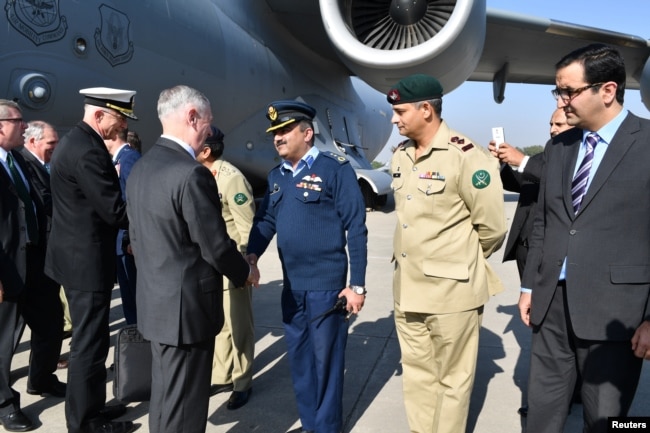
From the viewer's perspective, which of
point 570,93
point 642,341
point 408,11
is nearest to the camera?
point 642,341

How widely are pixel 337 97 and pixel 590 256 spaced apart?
9.79m

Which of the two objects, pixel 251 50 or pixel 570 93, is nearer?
pixel 570 93

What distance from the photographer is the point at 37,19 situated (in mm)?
4359

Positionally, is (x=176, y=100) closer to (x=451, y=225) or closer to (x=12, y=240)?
(x=451, y=225)

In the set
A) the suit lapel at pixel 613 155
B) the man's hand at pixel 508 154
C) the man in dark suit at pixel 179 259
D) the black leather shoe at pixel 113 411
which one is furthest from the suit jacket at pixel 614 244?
the black leather shoe at pixel 113 411

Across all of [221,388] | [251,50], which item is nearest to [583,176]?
[221,388]

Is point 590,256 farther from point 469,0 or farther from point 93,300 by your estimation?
point 469,0

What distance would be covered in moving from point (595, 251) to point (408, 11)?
5.04 m

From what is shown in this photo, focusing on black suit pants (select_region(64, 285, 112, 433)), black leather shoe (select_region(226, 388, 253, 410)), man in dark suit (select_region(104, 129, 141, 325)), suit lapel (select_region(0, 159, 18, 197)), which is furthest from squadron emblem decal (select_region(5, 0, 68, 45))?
black leather shoe (select_region(226, 388, 253, 410))

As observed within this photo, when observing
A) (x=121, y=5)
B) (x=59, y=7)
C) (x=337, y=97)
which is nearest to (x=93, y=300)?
(x=59, y=7)

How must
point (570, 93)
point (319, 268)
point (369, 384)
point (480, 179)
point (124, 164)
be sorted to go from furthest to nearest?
point (124, 164)
point (369, 384)
point (319, 268)
point (480, 179)
point (570, 93)

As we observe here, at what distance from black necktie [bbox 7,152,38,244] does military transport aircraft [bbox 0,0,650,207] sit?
1733 millimetres

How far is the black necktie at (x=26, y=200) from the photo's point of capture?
9.79ft

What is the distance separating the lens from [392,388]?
120 inches
